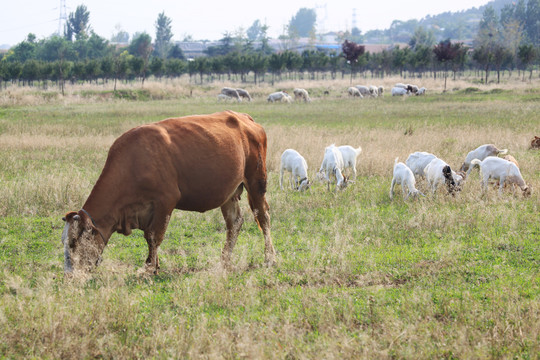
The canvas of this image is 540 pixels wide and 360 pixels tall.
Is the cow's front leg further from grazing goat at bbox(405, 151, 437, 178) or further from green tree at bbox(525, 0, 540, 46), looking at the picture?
green tree at bbox(525, 0, 540, 46)

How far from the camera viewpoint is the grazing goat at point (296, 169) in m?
12.9

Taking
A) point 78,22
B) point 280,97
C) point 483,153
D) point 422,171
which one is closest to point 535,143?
point 483,153

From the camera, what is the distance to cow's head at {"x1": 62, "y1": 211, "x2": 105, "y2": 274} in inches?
249

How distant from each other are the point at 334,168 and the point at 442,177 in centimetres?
259

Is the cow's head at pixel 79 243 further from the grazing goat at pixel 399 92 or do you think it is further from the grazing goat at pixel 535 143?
the grazing goat at pixel 399 92

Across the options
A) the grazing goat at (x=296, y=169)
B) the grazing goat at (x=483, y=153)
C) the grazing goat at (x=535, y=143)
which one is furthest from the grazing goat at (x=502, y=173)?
the grazing goat at (x=535, y=143)

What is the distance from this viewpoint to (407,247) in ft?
26.8

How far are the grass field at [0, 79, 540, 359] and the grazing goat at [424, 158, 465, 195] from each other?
0.87ft

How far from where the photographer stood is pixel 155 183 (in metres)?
6.77

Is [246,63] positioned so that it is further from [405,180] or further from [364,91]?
[405,180]

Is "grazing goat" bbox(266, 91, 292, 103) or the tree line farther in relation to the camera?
the tree line

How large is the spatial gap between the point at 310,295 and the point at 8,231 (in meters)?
6.03

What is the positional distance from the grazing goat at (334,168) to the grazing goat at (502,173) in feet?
10.2

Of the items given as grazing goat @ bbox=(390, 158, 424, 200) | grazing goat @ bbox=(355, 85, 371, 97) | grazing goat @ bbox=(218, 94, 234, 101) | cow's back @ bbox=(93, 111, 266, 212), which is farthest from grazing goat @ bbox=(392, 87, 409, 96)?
cow's back @ bbox=(93, 111, 266, 212)
